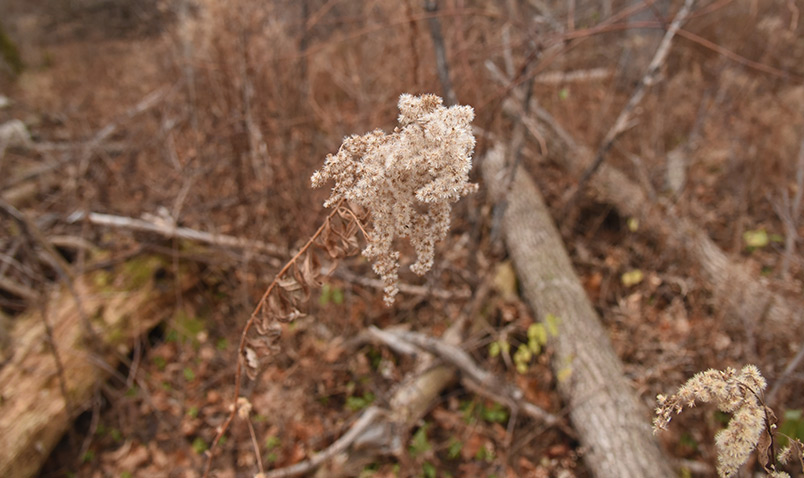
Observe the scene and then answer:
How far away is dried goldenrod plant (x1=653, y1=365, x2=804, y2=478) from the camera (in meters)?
1.10

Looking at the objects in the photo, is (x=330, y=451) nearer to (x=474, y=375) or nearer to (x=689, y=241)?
(x=474, y=375)

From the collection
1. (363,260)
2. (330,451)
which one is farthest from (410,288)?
(330,451)

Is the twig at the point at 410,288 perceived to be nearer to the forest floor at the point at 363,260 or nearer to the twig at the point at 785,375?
the forest floor at the point at 363,260

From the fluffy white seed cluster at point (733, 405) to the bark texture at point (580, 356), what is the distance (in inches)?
52.6

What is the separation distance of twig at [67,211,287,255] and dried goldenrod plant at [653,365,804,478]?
9.81ft

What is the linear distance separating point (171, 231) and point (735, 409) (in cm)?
379

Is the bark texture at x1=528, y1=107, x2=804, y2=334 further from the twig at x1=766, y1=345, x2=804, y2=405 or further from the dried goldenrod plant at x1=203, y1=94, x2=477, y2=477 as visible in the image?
the dried goldenrod plant at x1=203, y1=94, x2=477, y2=477

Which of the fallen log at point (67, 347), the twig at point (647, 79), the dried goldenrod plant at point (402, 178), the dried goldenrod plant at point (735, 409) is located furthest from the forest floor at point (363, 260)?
the dried goldenrod plant at point (402, 178)

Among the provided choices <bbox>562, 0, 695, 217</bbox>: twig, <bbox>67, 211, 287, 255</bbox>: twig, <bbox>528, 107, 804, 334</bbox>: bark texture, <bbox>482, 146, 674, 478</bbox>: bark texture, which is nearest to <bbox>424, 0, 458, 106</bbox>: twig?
<bbox>528, 107, 804, 334</bbox>: bark texture

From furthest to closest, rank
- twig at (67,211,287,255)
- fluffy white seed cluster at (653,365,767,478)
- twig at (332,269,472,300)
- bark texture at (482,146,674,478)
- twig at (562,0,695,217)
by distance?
1. twig at (67,211,287,255)
2. twig at (332,269,472,300)
3. twig at (562,0,695,217)
4. bark texture at (482,146,674,478)
5. fluffy white seed cluster at (653,365,767,478)

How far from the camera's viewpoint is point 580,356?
9.22ft

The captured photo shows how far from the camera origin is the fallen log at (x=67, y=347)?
2752 mm

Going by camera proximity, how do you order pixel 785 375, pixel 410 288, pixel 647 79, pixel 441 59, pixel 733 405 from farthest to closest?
1. pixel 410 288
2. pixel 647 79
3. pixel 441 59
4. pixel 785 375
5. pixel 733 405

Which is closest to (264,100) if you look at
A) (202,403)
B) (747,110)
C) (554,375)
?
(202,403)
